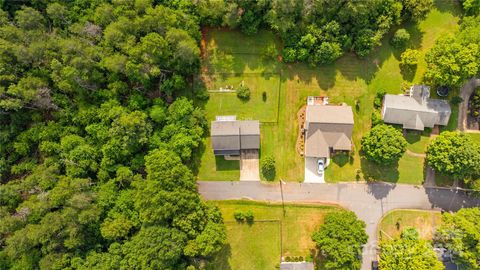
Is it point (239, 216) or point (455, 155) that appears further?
point (239, 216)

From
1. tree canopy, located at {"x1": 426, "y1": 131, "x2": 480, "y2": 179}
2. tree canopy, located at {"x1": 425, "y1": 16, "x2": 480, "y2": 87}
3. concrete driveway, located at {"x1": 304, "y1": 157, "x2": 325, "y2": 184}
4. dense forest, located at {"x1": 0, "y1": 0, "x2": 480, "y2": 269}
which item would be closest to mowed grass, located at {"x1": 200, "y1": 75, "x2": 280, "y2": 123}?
dense forest, located at {"x1": 0, "y1": 0, "x2": 480, "y2": 269}

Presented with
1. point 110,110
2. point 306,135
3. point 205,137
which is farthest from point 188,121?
point 306,135

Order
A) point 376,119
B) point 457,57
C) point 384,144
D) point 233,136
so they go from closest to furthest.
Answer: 1. point 457,57
2. point 384,144
3. point 233,136
4. point 376,119

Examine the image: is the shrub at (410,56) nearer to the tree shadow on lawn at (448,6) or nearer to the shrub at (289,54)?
the tree shadow on lawn at (448,6)

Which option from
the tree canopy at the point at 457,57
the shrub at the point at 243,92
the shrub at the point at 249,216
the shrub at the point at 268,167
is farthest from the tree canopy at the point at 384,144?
the shrub at the point at 249,216

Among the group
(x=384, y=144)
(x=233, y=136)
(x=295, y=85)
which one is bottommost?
(x=384, y=144)

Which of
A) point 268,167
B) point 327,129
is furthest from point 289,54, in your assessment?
point 268,167

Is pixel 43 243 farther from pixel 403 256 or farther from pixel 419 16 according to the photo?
pixel 419 16

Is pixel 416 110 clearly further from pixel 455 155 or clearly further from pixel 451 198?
pixel 451 198
